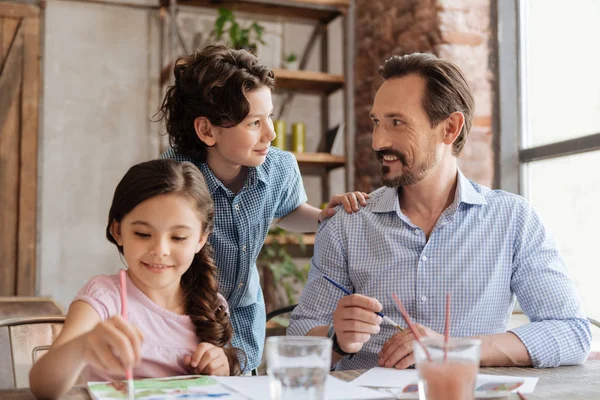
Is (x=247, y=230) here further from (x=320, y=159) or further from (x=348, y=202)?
(x=320, y=159)

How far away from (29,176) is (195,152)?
221 cm

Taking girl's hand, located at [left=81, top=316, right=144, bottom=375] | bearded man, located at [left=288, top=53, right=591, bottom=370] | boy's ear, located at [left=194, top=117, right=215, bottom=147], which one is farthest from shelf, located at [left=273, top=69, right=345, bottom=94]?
girl's hand, located at [left=81, top=316, right=144, bottom=375]

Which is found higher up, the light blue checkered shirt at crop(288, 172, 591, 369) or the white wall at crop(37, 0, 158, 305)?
the white wall at crop(37, 0, 158, 305)

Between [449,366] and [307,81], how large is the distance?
132 inches

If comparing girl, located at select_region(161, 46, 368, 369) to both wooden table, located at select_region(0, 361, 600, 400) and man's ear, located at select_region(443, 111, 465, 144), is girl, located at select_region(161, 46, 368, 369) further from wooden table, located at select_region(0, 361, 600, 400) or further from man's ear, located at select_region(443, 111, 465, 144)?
wooden table, located at select_region(0, 361, 600, 400)

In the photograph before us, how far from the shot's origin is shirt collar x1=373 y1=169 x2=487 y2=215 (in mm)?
1886

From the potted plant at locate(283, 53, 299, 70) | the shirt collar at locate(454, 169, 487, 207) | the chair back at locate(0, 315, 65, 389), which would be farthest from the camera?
the potted plant at locate(283, 53, 299, 70)

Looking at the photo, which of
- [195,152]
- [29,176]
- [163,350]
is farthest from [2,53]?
[163,350]

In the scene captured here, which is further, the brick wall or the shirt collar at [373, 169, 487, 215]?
the brick wall

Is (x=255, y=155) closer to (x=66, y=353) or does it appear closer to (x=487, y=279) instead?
(x=487, y=279)

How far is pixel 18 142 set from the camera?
399 centimetres

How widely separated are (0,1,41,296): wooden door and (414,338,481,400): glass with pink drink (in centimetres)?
340

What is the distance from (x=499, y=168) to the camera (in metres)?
3.58

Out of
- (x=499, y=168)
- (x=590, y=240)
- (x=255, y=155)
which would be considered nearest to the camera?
(x=255, y=155)
